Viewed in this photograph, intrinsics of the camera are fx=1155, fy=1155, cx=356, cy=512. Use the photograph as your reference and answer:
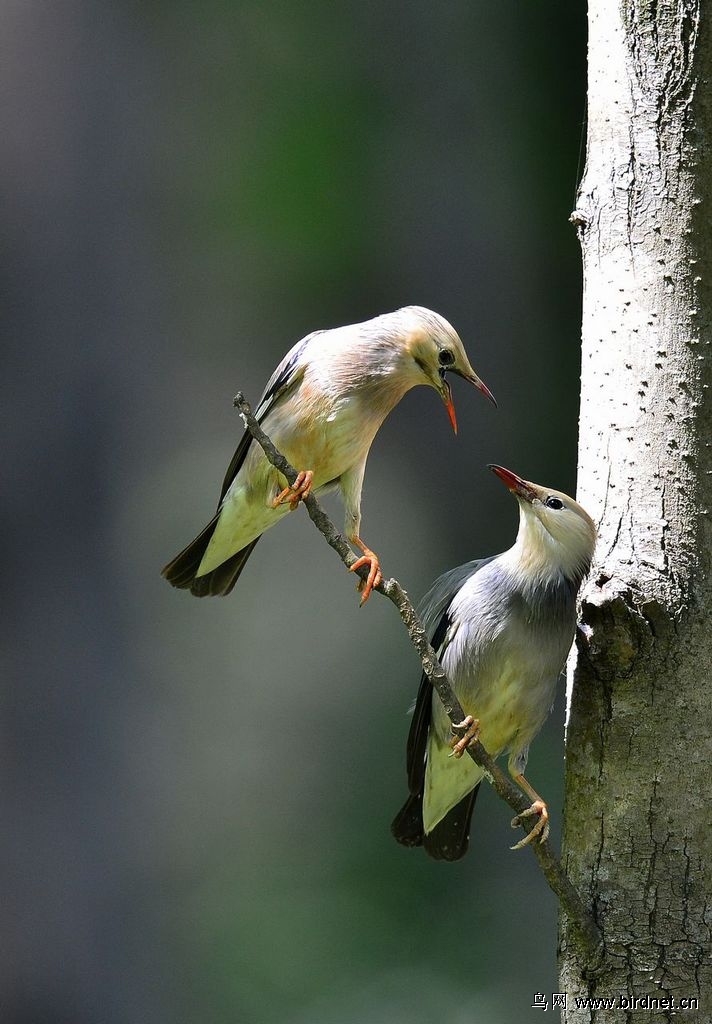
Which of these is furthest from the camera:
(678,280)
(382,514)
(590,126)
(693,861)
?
(382,514)

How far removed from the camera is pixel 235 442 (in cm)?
531

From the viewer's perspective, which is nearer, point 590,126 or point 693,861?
point 693,861

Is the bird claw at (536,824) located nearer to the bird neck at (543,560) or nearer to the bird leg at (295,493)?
the bird neck at (543,560)

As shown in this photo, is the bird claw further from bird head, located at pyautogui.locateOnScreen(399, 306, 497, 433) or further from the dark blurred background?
the dark blurred background

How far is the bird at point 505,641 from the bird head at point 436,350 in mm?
287

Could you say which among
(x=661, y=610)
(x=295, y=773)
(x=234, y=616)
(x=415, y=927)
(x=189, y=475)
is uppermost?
(x=661, y=610)

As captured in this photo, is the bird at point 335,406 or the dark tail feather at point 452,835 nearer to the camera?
the bird at point 335,406

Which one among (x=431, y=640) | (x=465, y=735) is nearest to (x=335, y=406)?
(x=431, y=640)

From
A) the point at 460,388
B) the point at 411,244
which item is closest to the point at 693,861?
the point at 460,388

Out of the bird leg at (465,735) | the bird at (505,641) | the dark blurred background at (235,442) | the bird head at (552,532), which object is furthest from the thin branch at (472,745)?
the dark blurred background at (235,442)

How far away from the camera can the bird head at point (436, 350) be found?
272 centimetres

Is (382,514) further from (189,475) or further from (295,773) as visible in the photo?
(295,773)

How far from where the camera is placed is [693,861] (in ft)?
6.76

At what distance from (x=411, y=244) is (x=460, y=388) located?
0.75 metres
